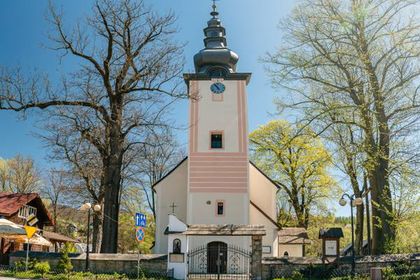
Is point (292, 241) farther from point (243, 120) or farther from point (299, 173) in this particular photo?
point (243, 120)

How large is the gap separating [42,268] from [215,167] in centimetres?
1181

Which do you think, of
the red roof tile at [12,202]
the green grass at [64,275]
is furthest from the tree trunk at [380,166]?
the red roof tile at [12,202]

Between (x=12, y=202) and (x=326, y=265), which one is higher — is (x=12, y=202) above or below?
above

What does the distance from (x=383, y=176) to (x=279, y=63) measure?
743 centimetres

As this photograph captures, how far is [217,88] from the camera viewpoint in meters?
29.4

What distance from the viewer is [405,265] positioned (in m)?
17.4

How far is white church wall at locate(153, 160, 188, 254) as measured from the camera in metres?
29.1

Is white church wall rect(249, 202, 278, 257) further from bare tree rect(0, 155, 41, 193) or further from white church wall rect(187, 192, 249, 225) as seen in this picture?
bare tree rect(0, 155, 41, 193)

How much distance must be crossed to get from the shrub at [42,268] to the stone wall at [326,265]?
29.2ft

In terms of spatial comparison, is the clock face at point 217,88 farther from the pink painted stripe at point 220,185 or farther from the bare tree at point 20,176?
the bare tree at point 20,176

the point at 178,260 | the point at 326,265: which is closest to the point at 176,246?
the point at 178,260

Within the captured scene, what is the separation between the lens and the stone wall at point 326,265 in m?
18.3

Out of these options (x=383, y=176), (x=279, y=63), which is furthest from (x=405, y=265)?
(x=279, y=63)

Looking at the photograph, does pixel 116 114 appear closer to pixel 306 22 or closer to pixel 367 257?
pixel 306 22
